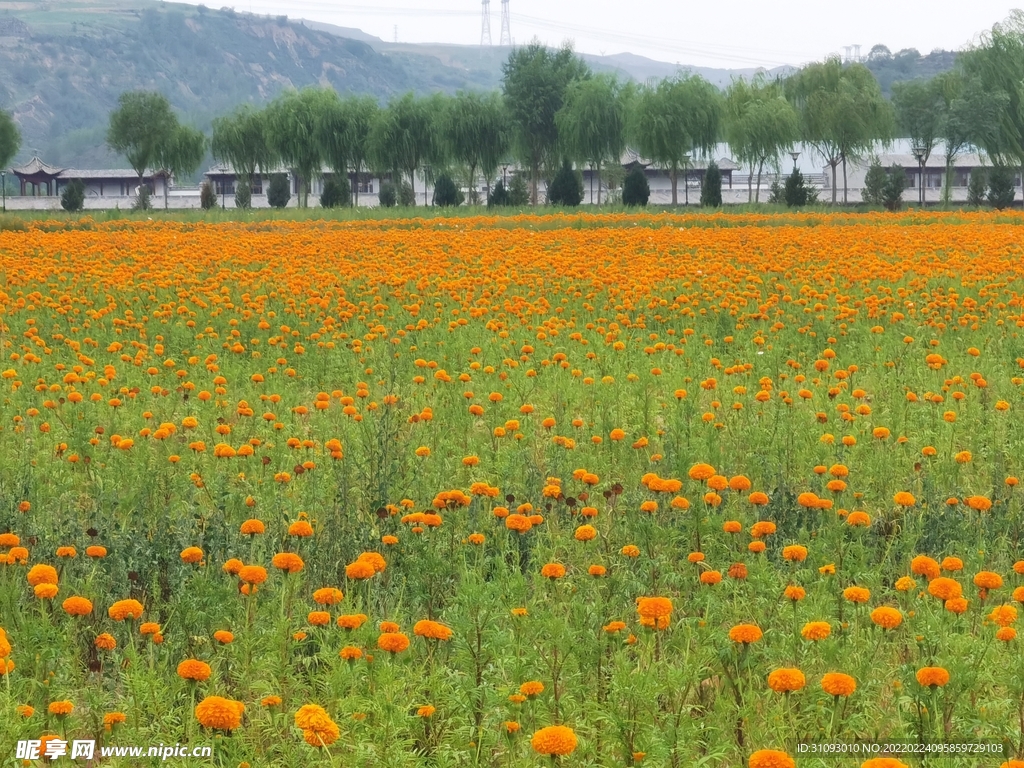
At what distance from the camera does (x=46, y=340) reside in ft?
31.4

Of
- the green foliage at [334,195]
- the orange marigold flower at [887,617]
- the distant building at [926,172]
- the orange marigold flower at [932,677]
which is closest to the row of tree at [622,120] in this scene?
the green foliage at [334,195]

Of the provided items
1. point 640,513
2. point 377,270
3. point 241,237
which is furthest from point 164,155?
point 640,513

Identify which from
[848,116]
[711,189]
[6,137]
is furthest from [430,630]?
[6,137]

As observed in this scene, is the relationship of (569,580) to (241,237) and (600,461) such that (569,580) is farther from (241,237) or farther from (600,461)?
(241,237)

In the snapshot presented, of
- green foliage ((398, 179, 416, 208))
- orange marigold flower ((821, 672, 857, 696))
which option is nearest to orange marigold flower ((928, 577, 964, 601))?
orange marigold flower ((821, 672, 857, 696))

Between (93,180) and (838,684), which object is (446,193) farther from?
(93,180)

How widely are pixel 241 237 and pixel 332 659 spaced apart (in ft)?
52.9

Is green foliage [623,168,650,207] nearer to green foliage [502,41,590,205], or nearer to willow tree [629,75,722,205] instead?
willow tree [629,75,722,205]

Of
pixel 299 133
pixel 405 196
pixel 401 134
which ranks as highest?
pixel 299 133

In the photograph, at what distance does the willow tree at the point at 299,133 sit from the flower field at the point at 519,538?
44.9 m

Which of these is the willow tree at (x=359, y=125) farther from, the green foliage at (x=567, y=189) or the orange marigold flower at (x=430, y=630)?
the orange marigold flower at (x=430, y=630)

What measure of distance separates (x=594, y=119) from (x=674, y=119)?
14.4ft

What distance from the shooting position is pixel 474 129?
52.0m

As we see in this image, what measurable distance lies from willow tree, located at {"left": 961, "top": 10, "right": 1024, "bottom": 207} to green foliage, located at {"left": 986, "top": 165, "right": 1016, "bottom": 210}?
6.03m
